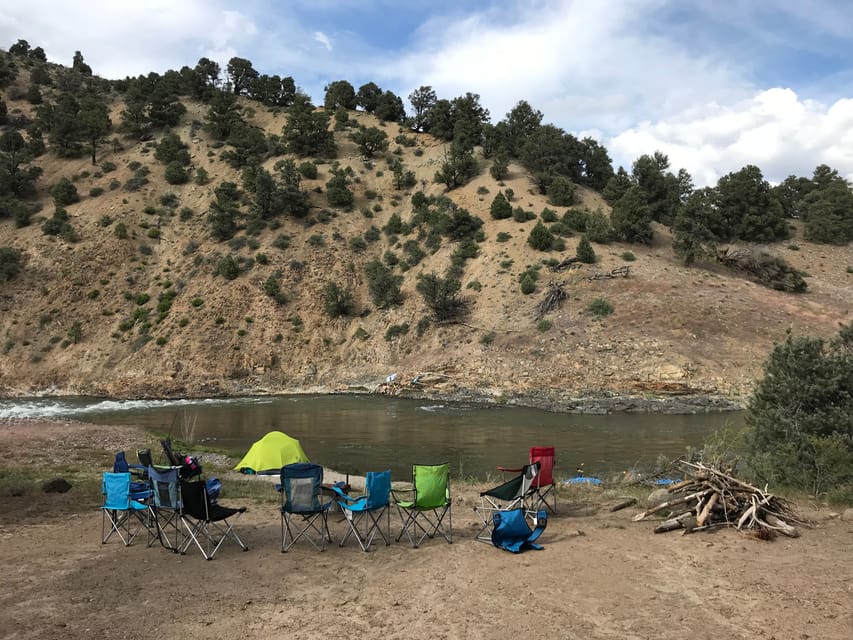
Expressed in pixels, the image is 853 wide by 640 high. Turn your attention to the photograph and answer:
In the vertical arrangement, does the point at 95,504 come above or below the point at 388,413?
above

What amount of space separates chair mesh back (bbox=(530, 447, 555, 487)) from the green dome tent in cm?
556

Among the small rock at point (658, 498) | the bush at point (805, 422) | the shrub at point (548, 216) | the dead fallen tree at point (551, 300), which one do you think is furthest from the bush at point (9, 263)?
the bush at point (805, 422)

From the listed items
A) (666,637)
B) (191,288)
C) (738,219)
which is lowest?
(666,637)

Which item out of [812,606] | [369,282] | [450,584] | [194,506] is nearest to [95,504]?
[194,506]

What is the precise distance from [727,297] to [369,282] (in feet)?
93.3

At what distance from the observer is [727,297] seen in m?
39.2

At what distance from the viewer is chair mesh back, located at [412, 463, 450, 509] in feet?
28.2

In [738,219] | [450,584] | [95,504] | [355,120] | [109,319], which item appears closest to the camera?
[450,584]

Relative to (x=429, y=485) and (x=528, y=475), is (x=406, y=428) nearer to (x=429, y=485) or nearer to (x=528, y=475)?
(x=528, y=475)

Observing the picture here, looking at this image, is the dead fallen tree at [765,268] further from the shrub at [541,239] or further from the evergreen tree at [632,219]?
the shrub at [541,239]

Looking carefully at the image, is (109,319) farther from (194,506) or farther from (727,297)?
(727,297)

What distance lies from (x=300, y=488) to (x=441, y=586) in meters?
2.58

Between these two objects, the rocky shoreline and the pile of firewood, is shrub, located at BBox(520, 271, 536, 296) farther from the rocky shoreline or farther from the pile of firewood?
the pile of firewood

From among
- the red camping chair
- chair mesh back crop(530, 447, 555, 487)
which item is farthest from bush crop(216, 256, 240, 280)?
chair mesh back crop(530, 447, 555, 487)
